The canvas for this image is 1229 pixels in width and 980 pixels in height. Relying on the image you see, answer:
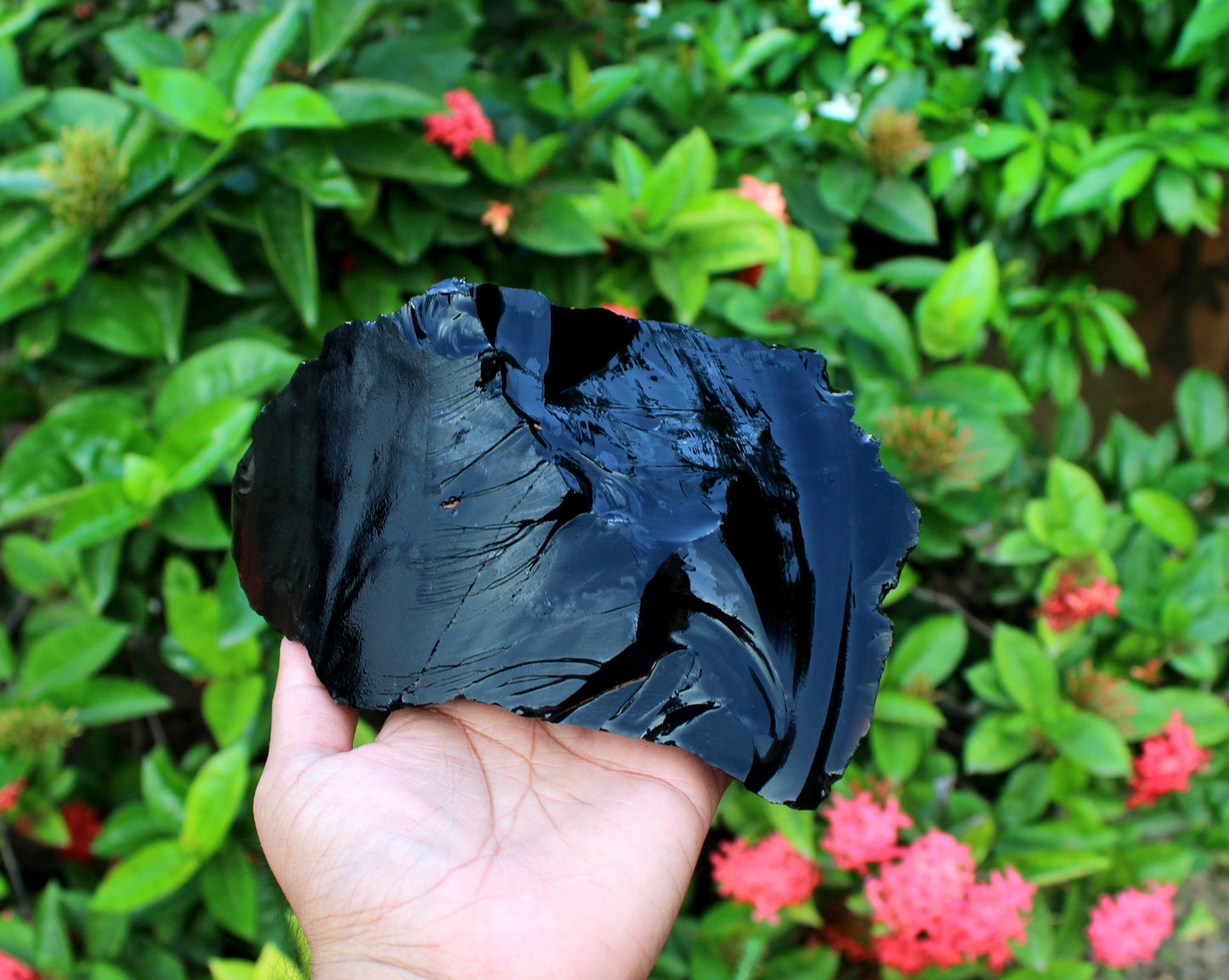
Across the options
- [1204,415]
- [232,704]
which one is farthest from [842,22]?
[232,704]

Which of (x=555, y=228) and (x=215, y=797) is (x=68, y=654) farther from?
(x=555, y=228)

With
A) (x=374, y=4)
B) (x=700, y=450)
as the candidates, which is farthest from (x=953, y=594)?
(x=374, y=4)

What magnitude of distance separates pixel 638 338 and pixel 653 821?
513 millimetres

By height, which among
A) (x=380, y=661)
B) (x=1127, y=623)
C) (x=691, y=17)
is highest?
(x=691, y=17)

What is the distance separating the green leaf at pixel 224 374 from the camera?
129 centimetres

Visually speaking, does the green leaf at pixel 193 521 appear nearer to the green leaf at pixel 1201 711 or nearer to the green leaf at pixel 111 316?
the green leaf at pixel 111 316

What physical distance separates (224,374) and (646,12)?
145 cm

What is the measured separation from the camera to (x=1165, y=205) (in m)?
1.84

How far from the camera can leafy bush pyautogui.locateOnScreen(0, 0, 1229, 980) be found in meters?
1.27

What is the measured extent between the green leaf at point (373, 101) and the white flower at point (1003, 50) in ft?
4.52

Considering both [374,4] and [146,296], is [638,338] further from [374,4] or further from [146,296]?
[146,296]

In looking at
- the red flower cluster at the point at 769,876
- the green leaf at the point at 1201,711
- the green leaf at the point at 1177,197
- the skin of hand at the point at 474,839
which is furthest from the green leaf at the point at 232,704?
the green leaf at the point at 1177,197

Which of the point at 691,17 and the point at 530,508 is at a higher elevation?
the point at 691,17

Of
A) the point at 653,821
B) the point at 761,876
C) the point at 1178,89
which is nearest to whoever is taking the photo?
the point at 653,821
